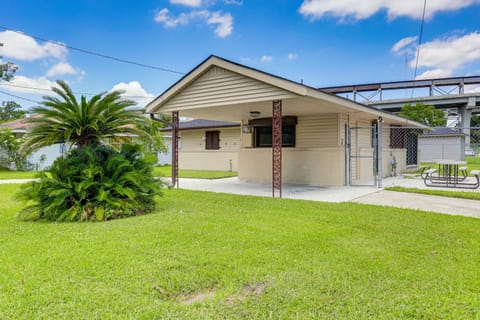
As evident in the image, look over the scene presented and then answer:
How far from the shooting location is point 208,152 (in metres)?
18.0

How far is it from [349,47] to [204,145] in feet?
34.4

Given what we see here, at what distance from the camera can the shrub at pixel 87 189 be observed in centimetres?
496

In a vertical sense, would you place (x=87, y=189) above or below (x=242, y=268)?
above

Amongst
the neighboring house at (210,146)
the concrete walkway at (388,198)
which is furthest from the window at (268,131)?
the neighboring house at (210,146)

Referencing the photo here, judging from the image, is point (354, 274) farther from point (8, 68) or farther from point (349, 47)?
point (8, 68)

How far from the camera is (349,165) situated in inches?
391

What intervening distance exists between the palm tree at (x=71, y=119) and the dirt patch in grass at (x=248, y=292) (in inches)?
162

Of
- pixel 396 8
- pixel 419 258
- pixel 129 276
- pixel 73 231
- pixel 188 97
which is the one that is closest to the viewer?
Result: pixel 129 276

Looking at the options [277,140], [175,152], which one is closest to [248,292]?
[277,140]

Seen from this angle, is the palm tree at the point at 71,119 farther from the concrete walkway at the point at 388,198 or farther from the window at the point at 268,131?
the window at the point at 268,131

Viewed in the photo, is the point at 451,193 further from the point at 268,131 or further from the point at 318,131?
the point at 268,131

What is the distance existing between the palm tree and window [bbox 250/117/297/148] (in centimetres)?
597

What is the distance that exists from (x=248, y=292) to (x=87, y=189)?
3667 millimetres

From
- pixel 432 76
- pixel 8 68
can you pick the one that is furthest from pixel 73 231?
pixel 432 76
